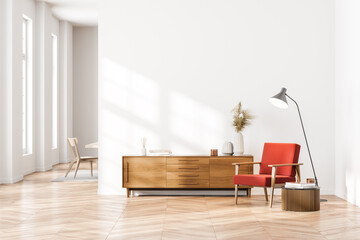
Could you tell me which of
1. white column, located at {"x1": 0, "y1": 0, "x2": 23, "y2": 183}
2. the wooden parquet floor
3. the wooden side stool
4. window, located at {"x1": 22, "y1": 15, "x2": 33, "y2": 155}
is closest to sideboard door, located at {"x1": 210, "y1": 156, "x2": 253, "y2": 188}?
the wooden parquet floor

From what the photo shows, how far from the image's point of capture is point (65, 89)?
48.0ft

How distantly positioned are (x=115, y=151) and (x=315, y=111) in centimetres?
313

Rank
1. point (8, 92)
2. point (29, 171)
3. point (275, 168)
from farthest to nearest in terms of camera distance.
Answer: point (29, 171) → point (8, 92) → point (275, 168)

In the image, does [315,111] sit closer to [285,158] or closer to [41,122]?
[285,158]

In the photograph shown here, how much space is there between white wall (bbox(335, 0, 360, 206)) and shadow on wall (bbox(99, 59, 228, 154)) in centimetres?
175

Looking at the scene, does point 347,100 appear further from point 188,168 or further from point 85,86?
point 85,86

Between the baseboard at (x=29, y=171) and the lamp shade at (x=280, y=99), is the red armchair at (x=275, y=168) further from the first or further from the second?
the baseboard at (x=29, y=171)

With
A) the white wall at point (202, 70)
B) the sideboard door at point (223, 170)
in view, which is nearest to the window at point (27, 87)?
the white wall at point (202, 70)

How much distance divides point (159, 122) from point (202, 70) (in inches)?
41.2

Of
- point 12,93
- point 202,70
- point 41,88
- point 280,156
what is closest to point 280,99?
point 280,156

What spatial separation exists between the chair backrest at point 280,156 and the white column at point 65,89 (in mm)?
8109

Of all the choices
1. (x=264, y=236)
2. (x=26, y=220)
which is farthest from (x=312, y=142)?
(x=26, y=220)

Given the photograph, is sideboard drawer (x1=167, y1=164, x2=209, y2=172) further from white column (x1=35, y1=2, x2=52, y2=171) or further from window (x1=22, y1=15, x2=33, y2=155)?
white column (x1=35, y1=2, x2=52, y2=171)

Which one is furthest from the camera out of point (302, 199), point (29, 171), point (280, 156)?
point (29, 171)
